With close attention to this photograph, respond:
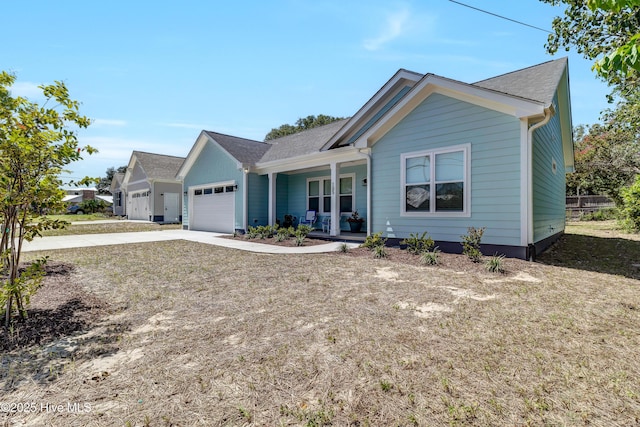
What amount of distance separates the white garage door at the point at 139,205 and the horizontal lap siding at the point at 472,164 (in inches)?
900

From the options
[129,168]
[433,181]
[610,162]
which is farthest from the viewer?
[129,168]

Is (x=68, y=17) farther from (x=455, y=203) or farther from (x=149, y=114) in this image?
(x=455, y=203)

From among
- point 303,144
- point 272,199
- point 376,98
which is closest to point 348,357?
point 376,98

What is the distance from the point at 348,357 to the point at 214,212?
537 inches

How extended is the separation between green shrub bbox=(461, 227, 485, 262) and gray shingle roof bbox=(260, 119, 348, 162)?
610 cm

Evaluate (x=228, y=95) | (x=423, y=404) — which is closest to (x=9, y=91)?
(x=423, y=404)

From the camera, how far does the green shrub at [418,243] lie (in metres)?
7.26

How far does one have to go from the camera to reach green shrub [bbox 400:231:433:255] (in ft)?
23.8

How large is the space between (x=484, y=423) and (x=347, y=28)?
31.5ft

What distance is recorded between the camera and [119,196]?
33.6 meters

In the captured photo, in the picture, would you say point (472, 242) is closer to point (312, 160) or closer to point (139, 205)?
point (312, 160)

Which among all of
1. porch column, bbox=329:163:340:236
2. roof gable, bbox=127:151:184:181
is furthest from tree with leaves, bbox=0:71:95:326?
roof gable, bbox=127:151:184:181

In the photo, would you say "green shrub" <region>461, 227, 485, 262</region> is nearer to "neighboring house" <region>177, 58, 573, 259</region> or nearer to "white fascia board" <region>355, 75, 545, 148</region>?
"neighboring house" <region>177, 58, 573, 259</region>

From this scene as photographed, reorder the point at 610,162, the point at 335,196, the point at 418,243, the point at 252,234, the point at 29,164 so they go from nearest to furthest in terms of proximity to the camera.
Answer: the point at 29,164 → the point at 418,243 → the point at 335,196 → the point at 252,234 → the point at 610,162
